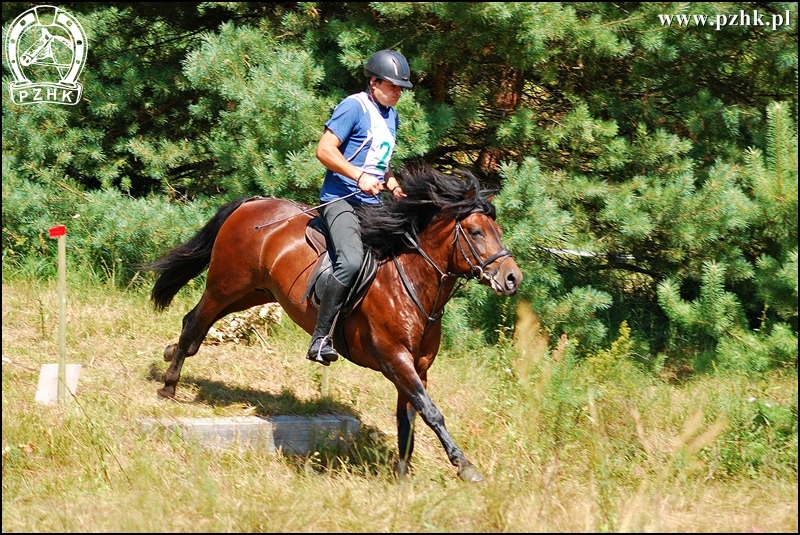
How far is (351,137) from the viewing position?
6.07 m

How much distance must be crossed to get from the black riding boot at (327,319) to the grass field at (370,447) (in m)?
0.84

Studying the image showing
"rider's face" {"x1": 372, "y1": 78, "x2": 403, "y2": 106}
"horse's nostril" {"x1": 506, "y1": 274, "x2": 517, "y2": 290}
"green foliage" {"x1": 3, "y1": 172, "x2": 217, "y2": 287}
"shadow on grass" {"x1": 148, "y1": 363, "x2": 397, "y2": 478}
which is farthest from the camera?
"green foliage" {"x1": 3, "y1": 172, "x2": 217, "y2": 287}

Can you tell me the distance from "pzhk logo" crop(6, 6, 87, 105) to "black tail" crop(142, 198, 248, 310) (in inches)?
155

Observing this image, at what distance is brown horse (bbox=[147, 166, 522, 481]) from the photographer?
18.3 feet

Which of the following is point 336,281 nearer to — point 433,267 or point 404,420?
point 433,267

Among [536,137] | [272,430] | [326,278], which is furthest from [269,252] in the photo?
[536,137]

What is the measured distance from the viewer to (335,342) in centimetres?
620

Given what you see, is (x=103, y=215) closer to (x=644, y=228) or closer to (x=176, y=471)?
(x=176, y=471)

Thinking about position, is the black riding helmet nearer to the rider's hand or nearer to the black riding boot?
the rider's hand

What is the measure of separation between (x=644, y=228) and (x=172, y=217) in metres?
5.21

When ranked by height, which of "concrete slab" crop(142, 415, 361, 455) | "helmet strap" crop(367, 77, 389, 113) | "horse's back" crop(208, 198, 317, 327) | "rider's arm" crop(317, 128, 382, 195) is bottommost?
"concrete slab" crop(142, 415, 361, 455)

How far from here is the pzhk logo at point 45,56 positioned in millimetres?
10031

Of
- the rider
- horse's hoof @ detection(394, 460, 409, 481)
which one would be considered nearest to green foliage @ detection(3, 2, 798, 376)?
the rider

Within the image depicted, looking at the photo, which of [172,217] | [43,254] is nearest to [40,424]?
[172,217]
